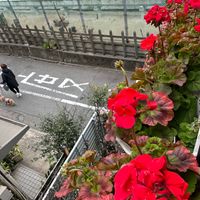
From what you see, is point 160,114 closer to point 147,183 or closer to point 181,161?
point 181,161

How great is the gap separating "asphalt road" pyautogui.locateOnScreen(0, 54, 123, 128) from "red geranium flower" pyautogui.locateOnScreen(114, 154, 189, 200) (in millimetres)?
6465

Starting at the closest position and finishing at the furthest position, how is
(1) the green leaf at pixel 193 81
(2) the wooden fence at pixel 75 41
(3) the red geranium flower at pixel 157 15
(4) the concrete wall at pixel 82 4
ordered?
(1) the green leaf at pixel 193 81, (3) the red geranium flower at pixel 157 15, (4) the concrete wall at pixel 82 4, (2) the wooden fence at pixel 75 41

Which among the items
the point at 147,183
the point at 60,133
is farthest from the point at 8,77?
the point at 147,183

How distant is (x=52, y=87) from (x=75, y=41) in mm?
1747

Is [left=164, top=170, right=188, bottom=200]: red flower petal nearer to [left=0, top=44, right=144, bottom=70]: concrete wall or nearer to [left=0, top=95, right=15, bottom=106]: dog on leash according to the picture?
[left=0, top=44, right=144, bottom=70]: concrete wall

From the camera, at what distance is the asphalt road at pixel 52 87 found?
8.41 m

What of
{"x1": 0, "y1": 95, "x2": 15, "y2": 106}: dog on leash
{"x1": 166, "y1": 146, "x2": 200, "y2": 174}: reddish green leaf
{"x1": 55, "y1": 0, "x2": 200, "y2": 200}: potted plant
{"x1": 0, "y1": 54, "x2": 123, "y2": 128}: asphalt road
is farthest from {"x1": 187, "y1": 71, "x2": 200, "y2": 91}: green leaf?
{"x1": 0, "y1": 95, "x2": 15, "y2": 106}: dog on leash

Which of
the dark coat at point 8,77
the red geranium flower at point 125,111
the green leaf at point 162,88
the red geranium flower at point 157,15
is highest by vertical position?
the dark coat at point 8,77

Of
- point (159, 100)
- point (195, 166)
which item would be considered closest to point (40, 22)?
point (159, 100)

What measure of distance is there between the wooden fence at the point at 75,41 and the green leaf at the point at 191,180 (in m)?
6.77

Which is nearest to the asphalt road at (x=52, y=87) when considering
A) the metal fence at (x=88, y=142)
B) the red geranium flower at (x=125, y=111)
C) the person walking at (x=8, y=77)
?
the person walking at (x=8, y=77)

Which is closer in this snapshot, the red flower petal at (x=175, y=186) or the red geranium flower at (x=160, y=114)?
the red flower petal at (x=175, y=186)

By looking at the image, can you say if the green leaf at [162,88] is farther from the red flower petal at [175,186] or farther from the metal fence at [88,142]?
the metal fence at [88,142]

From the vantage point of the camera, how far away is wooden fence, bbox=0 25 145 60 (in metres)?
8.72
